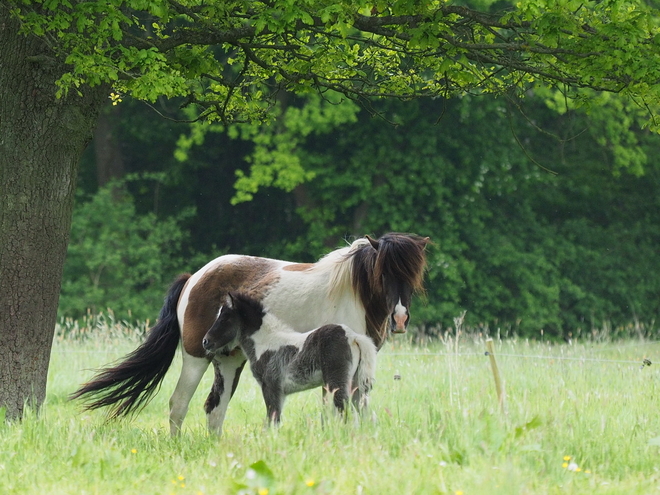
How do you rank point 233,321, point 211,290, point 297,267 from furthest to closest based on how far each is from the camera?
1. point 211,290
2. point 297,267
3. point 233,321

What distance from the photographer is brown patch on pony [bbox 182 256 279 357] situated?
7.37m

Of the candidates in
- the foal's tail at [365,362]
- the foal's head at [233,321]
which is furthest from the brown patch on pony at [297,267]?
the foal's tail at [365,362]

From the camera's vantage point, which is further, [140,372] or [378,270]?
[140,372]

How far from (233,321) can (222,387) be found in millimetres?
831

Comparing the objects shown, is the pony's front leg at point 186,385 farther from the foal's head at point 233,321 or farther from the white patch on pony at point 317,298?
the white patch on pony at point 317,298

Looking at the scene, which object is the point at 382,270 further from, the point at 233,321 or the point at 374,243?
the point at 233,321

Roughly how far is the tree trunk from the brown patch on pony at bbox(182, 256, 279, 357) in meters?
1.18

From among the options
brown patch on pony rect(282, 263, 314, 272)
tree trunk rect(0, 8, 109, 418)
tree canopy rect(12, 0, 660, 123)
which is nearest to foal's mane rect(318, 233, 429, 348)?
brown patch on pony rect(282, 263, 314, 272)

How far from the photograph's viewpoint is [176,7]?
701cm

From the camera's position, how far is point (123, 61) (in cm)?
634

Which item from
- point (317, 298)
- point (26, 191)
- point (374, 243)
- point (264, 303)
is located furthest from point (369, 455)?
point (26, 191)

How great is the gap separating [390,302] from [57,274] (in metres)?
2.79

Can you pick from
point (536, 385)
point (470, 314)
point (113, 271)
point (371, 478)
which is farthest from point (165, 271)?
point (371, 478)

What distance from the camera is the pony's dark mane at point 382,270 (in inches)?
249
